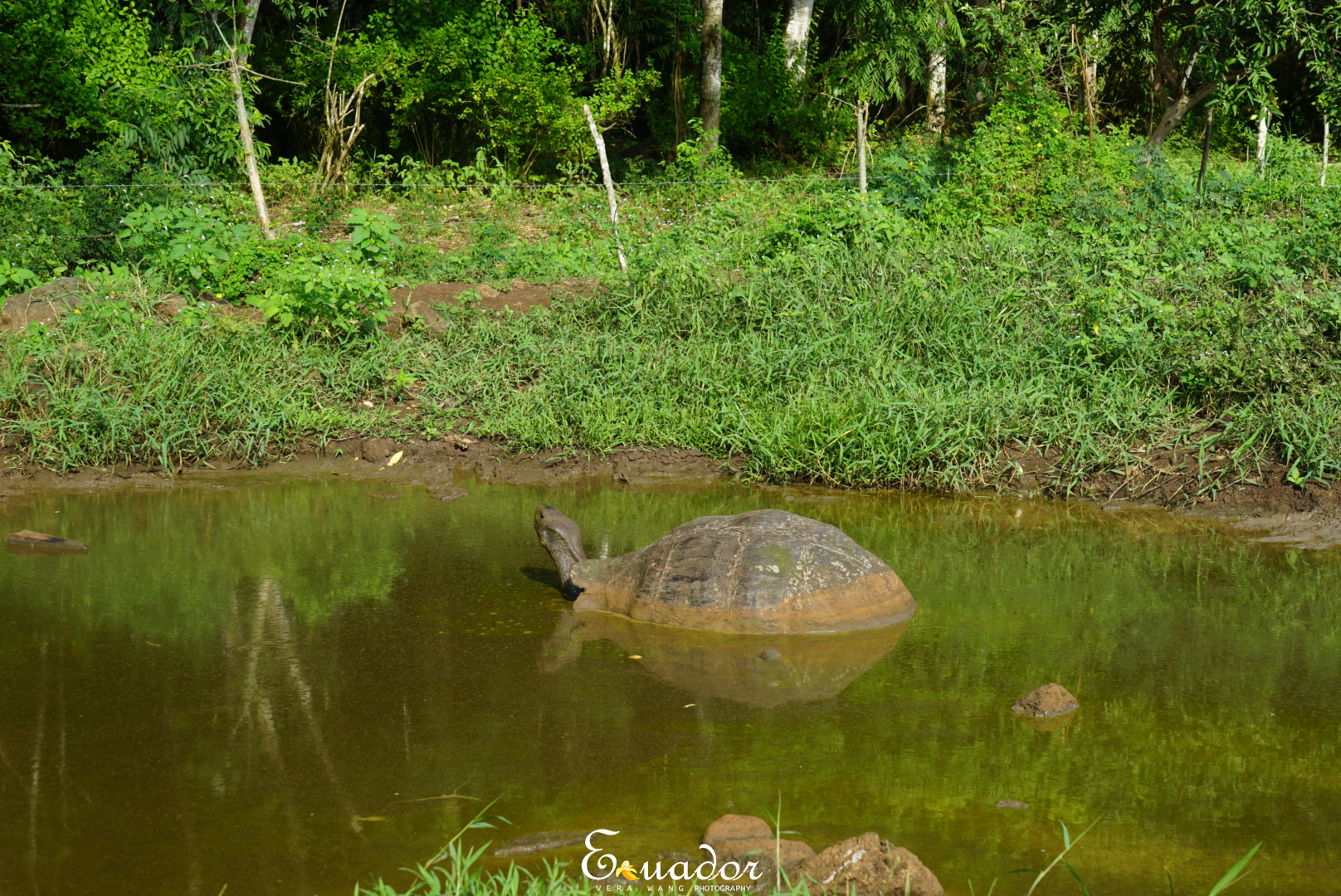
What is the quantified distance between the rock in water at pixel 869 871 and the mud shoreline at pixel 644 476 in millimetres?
3932

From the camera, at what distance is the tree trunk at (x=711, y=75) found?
12938 mm

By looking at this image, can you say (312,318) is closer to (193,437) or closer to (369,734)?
(193,437)

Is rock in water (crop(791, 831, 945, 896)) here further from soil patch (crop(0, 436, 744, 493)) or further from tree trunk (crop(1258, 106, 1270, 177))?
tree trunk (crop(1258, 106, 1270, 177))

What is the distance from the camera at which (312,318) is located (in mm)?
7801

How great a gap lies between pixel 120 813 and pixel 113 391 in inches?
177

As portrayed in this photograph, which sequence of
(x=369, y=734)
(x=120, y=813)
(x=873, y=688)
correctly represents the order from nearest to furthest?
(x=120, y=813)
(x=369, y=734)
(x=873, y=688)

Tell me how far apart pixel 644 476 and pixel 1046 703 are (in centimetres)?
344

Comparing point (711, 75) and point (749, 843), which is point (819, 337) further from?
point (711, 75)

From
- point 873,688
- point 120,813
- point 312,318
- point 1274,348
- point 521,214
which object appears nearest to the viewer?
point 120,813

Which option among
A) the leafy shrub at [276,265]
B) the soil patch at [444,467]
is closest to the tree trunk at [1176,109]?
the soil patch at [444,467]

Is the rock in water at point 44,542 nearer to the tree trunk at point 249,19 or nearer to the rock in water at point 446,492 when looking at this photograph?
the rock in water at point 446,492

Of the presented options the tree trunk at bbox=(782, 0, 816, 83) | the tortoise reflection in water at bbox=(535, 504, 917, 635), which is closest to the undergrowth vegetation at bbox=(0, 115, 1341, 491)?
the tortoise reflection in water at bbox=(535, 504, 917, 635)

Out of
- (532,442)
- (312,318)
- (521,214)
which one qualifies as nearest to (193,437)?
(312,318)

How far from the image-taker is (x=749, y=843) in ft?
9.16
